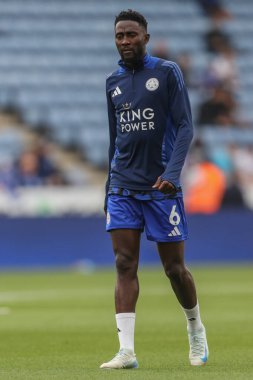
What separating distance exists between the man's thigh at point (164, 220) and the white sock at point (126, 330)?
1.78 feet

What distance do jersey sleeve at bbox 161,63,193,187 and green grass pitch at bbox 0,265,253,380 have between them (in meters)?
1.31

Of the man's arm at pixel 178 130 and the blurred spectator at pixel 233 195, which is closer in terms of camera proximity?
the man's arm at pixel 178 130

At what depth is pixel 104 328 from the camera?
37.5ft

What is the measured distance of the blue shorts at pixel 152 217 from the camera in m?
8.06

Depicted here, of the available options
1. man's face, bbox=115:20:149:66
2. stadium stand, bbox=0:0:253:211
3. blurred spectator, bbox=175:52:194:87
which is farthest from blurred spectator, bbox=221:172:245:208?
man's face, bbox=115:20:149:66

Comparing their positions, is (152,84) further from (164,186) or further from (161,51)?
(161,51)

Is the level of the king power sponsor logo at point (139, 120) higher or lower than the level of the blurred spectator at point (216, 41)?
higher

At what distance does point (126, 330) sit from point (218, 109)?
19.4 meters

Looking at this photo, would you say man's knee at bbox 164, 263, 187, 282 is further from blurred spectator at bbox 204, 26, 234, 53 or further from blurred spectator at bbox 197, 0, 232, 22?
blurred spectator at bbox 197, 0, 232, 22

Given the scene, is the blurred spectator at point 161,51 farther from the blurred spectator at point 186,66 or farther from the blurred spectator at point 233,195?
the blurred spectator at point 233,195

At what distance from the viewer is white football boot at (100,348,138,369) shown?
307 inches

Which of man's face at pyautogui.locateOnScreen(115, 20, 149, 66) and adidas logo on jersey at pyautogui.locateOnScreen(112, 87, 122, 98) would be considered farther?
adidas logo on jersey at pyautogui.locateOnScreen(112, 87, 122, 98)

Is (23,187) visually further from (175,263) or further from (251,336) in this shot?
(175,263)

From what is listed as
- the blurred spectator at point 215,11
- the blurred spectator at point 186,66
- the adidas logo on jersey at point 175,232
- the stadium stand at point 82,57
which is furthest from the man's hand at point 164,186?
the blurred spectator at point 215,11
